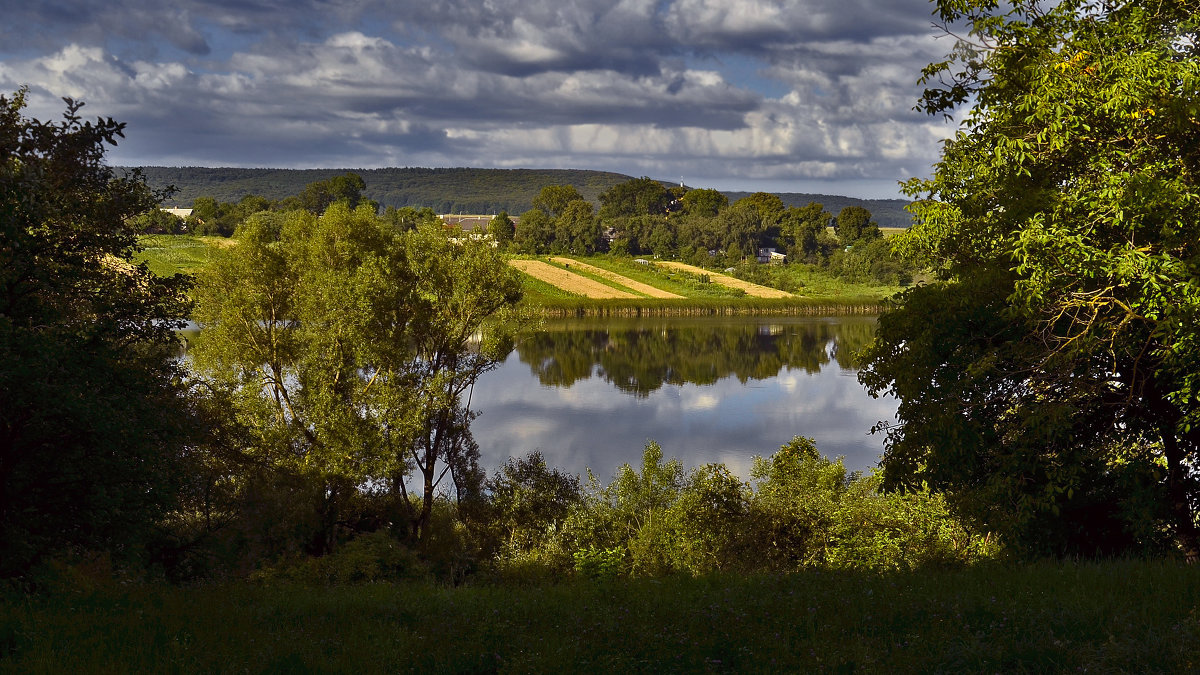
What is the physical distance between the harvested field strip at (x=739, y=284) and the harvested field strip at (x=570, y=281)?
791 inches

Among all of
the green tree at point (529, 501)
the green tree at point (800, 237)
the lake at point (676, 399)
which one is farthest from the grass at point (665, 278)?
the green tree at point (529, 501)

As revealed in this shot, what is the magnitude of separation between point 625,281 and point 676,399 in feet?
287

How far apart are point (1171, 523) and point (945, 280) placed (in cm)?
637

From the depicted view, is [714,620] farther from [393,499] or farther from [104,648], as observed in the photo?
[393,499]

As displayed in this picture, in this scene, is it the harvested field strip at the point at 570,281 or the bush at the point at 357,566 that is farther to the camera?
the harvested field strip at the point at 570,281

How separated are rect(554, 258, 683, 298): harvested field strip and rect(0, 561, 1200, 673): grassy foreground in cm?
12472

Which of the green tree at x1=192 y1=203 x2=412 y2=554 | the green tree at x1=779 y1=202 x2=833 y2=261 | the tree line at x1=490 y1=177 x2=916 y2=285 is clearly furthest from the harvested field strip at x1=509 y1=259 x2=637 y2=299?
the green tree at x1=192 y1=203 x2=412 y2=554

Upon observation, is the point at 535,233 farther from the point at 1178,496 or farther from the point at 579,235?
the point at 1178,496

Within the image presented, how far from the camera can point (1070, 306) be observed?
13000 millimetres

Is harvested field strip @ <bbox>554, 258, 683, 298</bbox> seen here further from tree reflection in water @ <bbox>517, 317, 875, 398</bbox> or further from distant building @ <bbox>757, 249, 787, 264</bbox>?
distant building @ <bbox>757, 249, 787, 264</bbox>

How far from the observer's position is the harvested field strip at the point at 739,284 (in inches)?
5467

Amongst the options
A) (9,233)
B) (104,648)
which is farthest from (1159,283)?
(9,233)

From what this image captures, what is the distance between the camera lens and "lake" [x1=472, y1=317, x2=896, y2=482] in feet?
140

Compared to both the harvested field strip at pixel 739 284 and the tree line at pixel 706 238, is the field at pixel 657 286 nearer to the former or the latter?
the harvested field strip at pixel 739 284
